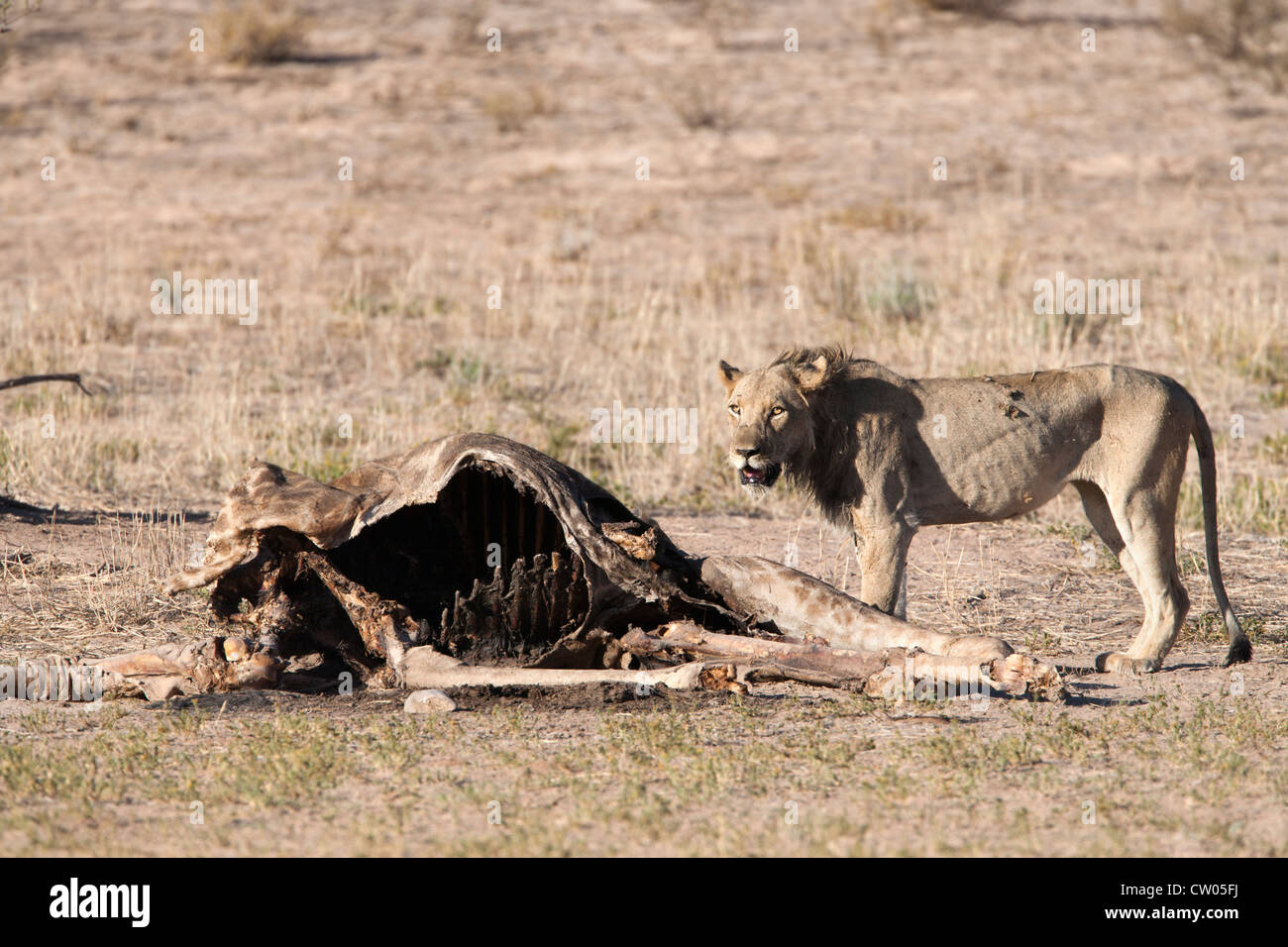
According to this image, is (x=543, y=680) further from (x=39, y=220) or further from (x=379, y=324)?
(x=39, y=220)

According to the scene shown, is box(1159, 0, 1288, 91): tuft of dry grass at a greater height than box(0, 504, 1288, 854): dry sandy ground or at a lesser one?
greater

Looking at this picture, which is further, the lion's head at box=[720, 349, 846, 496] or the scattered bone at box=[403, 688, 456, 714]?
the lion's head at box=[720, 349, 846, 496]

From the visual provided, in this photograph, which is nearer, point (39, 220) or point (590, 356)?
point (590, 356)

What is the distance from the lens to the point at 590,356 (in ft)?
44.5

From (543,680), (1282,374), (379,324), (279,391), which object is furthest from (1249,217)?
(543,680)

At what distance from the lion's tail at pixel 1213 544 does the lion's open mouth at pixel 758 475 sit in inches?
Result: 75.4

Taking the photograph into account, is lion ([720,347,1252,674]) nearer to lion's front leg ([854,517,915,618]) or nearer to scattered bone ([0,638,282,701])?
lion's front leg ([854,517,915,618])

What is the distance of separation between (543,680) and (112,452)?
20.2ft

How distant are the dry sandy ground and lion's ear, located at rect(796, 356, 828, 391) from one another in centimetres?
127

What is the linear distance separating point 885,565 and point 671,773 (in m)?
1.70

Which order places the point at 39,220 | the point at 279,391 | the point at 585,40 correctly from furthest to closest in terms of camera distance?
the point at 585,40, the point at 39,220, the point at 279,391

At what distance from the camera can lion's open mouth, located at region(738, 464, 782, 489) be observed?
20.5 feet

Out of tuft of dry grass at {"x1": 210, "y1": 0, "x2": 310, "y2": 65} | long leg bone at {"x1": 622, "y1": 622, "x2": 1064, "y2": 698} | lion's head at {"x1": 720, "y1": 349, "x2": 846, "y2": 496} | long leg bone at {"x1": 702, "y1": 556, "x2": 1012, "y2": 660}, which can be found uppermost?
tuft of dry grass at {"x1": 210, "y1": 0, "x2": 310, "y2": 65}

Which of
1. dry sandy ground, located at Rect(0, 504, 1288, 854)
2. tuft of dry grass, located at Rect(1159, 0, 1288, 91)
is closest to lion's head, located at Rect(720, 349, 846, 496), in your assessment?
dry sandy ground, located at Rect(0, 504, 1288, 854)
